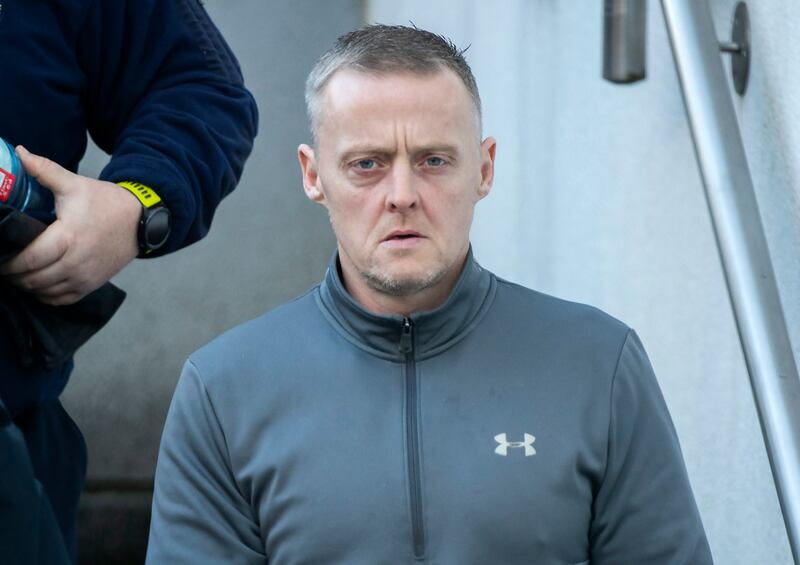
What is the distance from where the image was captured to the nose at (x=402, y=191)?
1627 mm

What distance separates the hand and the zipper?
0.40 meters

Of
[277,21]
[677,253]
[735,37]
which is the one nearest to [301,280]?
[277,21]

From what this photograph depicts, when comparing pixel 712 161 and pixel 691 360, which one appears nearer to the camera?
pixel 712 161

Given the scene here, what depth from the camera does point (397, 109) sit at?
166cm

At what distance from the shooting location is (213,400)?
169 cm

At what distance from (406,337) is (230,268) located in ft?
5.86

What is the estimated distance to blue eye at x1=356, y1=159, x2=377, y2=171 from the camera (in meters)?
1.67

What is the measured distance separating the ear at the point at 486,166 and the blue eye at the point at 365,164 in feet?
0.51

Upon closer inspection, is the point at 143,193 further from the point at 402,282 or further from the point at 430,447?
the point at 430,447

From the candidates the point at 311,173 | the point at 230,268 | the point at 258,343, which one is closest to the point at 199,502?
the point at 258,343

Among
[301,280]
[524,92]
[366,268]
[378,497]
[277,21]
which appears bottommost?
[378,497]

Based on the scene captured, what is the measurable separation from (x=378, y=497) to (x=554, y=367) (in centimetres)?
26

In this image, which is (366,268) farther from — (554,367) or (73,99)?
(73,99)

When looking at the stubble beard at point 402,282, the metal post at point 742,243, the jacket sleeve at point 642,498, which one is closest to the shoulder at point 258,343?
the stubble beard at point 402,282
